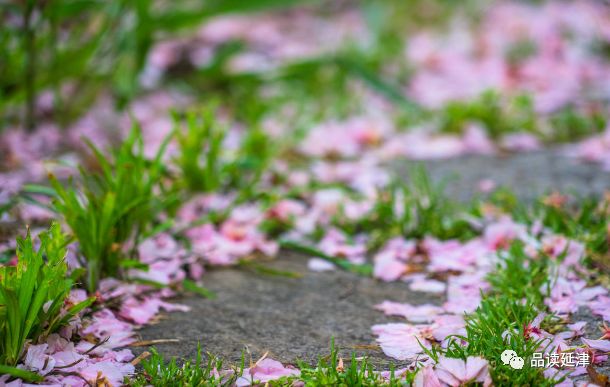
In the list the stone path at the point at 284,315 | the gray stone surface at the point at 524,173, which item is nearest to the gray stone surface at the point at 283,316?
the stone path at the point at 284,315

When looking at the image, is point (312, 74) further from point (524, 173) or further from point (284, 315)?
point (284, 315)

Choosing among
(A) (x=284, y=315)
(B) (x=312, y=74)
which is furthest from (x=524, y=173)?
(B) (x=312, y=74)

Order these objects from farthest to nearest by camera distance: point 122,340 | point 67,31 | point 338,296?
point 67,31 → point 338,296 → point 122,340

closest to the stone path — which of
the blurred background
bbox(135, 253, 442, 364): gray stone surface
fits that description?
bbox(135, 253, 442, 364): gray stone surface

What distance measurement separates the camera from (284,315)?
1718 millimetres

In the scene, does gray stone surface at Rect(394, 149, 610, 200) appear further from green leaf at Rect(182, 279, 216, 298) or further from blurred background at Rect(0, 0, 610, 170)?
green leaf at Rect(182, 279, 216, 298)

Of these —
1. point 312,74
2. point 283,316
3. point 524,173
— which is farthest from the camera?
point 312,74

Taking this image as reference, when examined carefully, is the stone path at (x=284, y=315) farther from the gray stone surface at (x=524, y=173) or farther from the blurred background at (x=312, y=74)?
the blurred background at (x=312, y=74)

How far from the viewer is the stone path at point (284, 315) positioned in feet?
5.01

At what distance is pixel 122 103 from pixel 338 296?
1.57m

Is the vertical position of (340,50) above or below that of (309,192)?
above

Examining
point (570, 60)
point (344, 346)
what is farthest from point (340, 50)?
point (344, 346)

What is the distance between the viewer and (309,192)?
2.54 meters

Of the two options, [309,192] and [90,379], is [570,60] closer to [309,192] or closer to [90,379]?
[309,192]
